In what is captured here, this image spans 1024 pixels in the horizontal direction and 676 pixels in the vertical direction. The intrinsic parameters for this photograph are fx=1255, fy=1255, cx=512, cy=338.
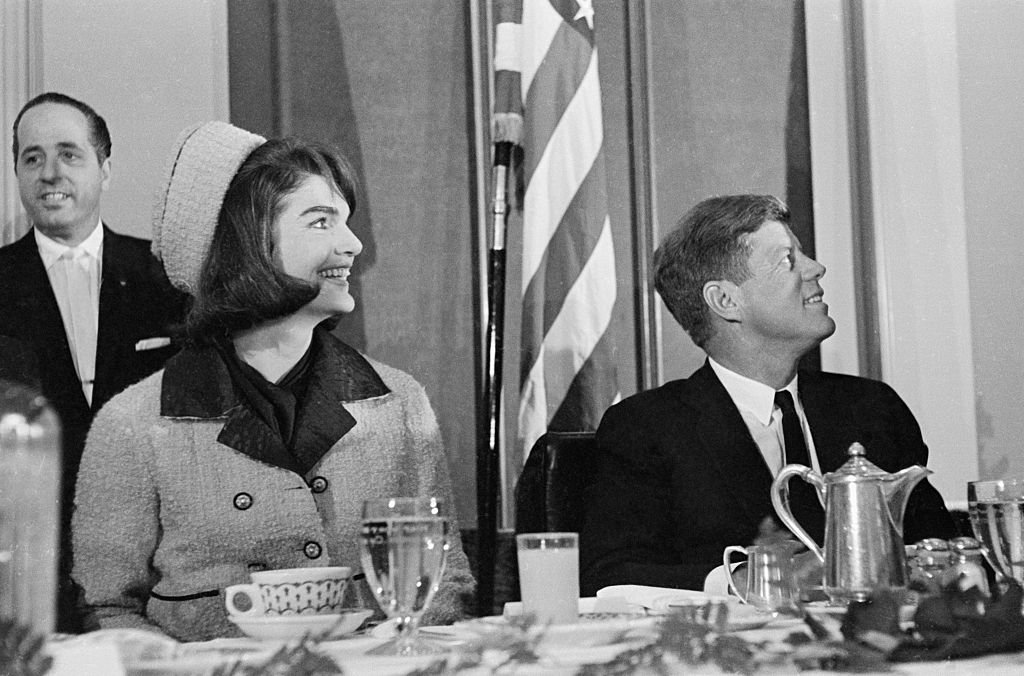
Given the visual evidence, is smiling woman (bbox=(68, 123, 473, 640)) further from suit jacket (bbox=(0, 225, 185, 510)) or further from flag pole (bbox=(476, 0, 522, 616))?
flag pole (bbox=(476, 0, 522, 616))

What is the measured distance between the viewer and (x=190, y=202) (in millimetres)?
1924

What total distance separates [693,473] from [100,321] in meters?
0.95

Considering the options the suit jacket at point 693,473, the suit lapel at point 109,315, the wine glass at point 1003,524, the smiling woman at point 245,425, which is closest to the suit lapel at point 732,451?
the suit jacket at point 693,473

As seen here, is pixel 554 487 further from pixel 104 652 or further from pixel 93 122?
pixel 104 652

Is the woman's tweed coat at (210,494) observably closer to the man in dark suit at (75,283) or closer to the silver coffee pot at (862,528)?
the man in dark suit at (75,283)

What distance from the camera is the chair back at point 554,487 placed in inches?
77.4

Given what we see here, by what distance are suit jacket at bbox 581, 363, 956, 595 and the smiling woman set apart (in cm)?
25

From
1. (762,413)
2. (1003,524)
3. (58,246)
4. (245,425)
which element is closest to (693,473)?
(762,413)

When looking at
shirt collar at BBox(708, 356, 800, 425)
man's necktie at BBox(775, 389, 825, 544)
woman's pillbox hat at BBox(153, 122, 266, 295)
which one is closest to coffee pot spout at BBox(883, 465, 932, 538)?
man's necktie at BBox(775, 389, 825, 544)

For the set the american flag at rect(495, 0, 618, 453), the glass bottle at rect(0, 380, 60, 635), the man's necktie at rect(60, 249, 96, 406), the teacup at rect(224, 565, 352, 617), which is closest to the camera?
the teacup at rect(224, 565, 352, 617)

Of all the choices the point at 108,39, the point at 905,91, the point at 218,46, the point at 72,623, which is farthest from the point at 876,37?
the point at 72,623

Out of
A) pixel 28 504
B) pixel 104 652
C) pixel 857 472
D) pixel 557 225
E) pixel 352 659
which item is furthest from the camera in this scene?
pixel 557 225

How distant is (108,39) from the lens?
1958mm

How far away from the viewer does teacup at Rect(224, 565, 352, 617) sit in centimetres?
A: 121
